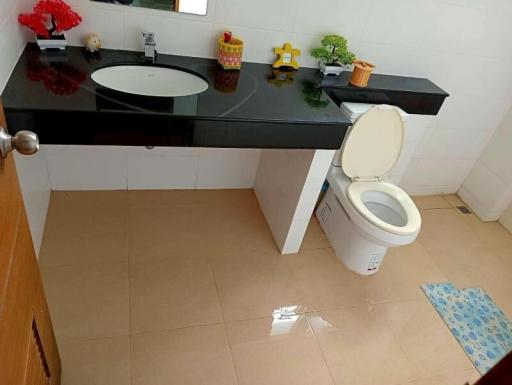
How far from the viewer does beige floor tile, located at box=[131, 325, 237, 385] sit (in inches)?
58.6

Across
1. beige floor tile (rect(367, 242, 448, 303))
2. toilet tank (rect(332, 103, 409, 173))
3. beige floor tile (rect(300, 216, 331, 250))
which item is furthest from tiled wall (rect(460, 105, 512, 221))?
beige floor tile (rect(300, 216, 331, 250))

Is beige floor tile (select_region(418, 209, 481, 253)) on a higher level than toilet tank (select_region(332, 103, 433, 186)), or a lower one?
lower

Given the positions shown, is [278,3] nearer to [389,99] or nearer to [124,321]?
[389,99]

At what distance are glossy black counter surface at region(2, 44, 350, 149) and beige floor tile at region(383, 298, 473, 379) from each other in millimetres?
933

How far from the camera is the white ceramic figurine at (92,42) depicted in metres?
1.63

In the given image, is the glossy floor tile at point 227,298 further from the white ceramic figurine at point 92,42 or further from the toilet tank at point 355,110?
the white ceramic figurine at point 92,42

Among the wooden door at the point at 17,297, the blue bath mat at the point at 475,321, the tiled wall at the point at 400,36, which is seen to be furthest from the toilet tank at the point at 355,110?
the wooden door at the point at 17,297

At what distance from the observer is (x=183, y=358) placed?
1.56 m

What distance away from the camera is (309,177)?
5.88 ft

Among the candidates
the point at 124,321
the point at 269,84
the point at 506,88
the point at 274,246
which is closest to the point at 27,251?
the point at 124,321

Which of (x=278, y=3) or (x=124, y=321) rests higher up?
(x=278, y=3)

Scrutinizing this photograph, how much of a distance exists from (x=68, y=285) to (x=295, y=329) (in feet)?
3.36

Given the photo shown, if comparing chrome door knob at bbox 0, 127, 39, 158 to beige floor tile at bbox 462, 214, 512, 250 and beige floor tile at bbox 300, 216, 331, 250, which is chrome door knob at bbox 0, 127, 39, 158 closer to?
beige floor tile at bbox 300, 216, 331, 250

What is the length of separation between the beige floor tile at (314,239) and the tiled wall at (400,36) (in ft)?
2.72
